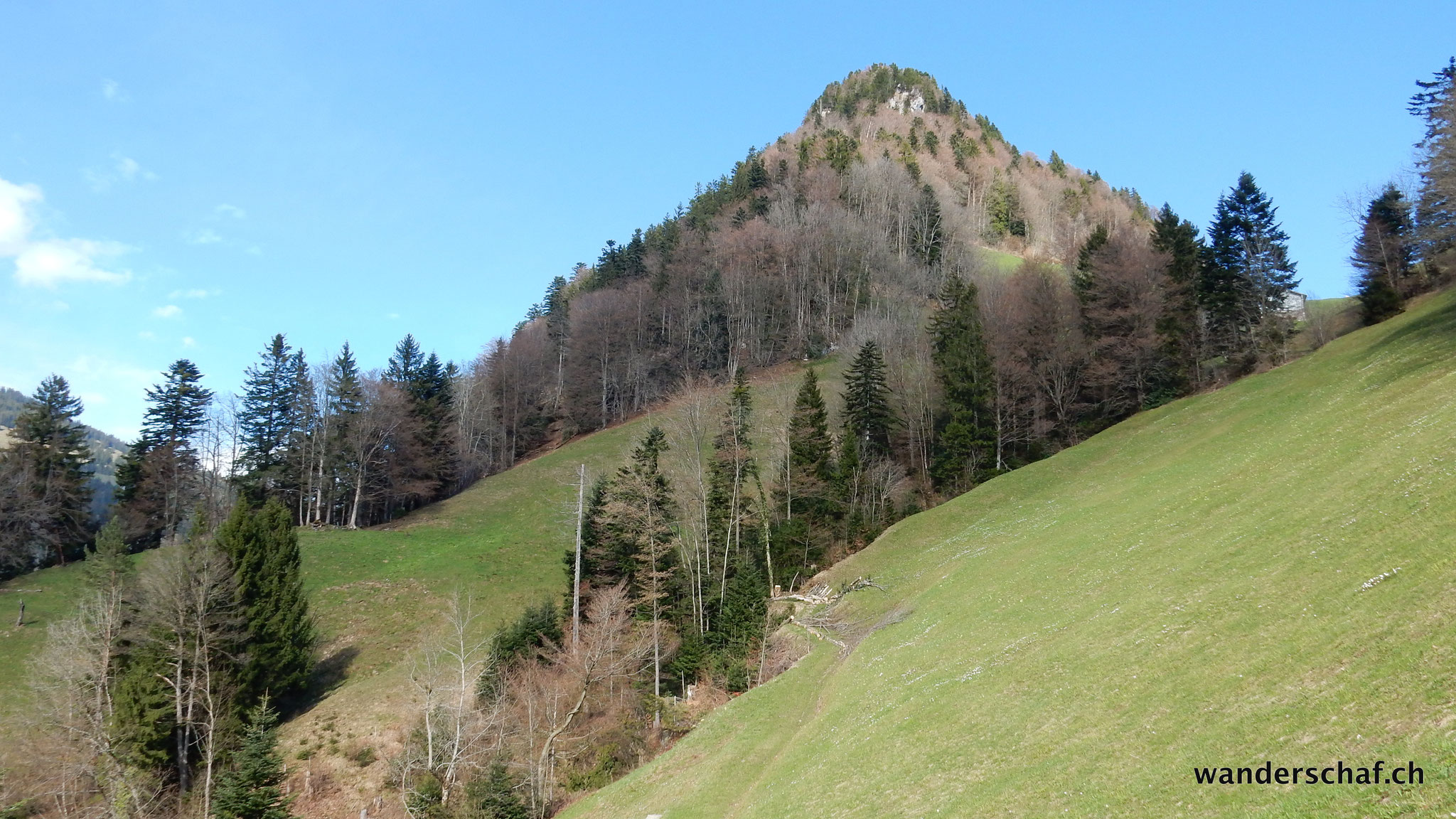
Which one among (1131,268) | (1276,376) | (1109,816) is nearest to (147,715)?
(1109,816)

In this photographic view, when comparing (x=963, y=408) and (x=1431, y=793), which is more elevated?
(x=963, y=408)

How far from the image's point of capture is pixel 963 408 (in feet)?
218

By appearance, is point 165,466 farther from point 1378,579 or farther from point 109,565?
point 1378,579

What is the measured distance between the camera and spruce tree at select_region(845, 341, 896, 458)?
222 feet

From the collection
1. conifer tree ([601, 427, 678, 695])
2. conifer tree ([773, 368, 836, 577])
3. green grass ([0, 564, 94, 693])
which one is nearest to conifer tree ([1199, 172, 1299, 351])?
conifer tree ([773, 368, 836, 577])

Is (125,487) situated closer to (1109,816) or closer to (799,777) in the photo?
(799,777)

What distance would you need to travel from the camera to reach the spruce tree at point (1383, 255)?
193ft

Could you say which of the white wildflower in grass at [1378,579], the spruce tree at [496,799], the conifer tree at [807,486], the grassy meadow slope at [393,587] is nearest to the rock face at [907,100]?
the grassy meadow slope at [393,587]

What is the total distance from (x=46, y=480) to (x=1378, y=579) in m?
102

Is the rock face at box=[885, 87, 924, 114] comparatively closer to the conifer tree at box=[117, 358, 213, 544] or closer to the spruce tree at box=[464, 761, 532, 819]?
the conifer tree at box=[117, 358, 213, 544]

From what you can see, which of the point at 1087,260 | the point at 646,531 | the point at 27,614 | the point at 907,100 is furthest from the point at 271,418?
the point at 907,100

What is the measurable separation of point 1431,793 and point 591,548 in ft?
168

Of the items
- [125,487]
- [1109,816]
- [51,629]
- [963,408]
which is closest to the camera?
[1109,816]

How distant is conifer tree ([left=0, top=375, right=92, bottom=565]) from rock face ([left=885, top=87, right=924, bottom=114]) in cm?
17322
